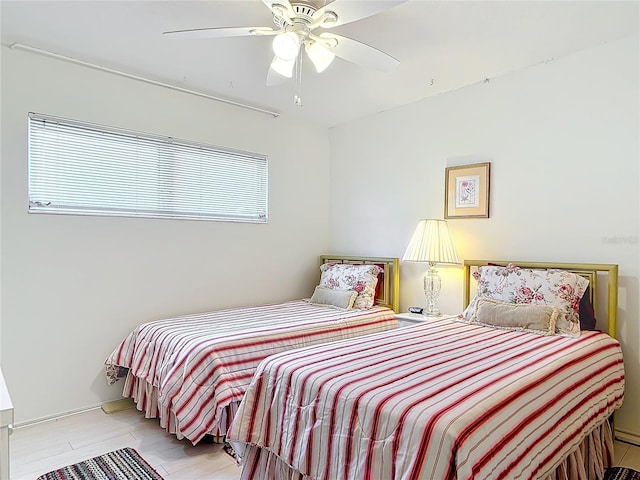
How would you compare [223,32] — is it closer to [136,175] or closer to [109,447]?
[136,175]

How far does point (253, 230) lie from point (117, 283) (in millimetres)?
1256

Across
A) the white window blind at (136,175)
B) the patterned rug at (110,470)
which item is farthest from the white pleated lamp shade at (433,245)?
→ the patterned rug at (110,470)

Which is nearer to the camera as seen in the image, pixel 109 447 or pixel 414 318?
pixel 109 447

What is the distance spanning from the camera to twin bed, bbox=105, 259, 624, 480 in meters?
1.31

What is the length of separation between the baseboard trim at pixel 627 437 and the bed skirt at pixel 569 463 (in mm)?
448

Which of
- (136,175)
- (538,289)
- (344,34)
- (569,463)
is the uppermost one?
(344,34)

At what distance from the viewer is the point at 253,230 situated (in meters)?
3.84

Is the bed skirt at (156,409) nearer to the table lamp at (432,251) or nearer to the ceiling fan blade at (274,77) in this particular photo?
the table lamp at (432,251)

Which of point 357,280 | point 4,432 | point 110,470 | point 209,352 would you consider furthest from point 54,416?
point 357,280

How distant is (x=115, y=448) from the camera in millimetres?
2404

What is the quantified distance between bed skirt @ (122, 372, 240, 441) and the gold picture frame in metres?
2.22

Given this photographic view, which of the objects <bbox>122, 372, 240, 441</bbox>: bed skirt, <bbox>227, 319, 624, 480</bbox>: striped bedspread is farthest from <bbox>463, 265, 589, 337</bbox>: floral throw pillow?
<bbox>122, 372, 240, 441</bbox>: bed skirt

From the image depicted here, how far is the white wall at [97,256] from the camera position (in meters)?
2.65

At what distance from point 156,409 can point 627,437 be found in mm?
2939
